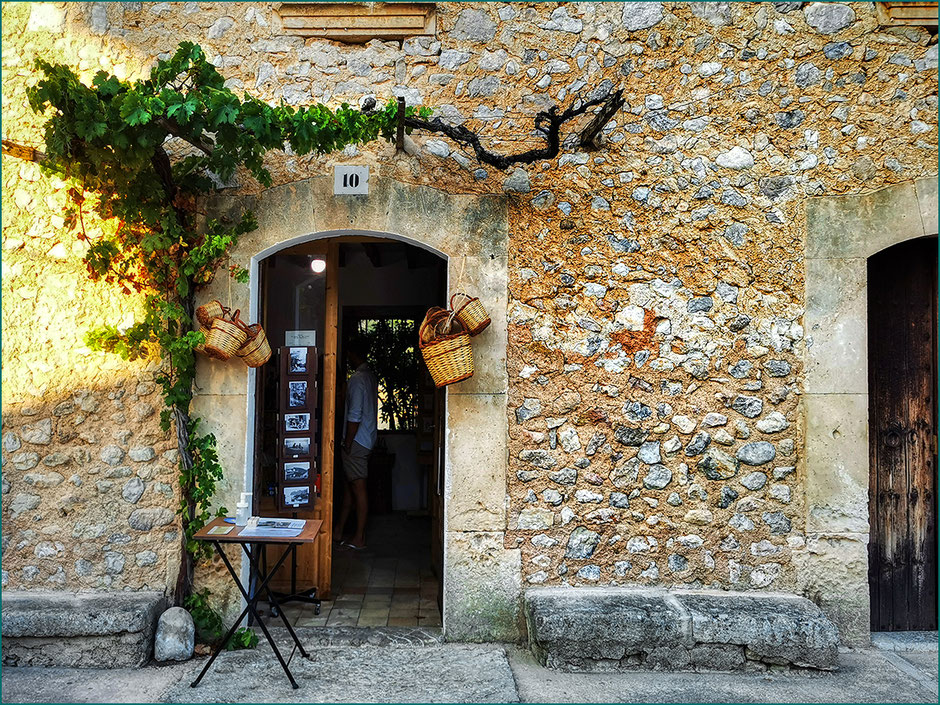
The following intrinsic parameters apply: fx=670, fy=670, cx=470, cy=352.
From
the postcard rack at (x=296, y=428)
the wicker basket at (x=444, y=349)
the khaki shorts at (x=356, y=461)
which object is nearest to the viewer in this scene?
the wicker basket at (x=444, y=349)

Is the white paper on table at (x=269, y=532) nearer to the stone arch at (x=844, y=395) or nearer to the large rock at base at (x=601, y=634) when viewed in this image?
the large rock at base at (x=601, y=634)

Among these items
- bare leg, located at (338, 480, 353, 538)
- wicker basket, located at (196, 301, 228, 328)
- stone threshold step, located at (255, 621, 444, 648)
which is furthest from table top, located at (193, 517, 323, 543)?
bare leg, located at (338, 480, 353, 538)

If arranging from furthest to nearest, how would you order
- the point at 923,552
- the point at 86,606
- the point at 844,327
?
the point at 923,552 → the point at 844,327 → the point at 86,606

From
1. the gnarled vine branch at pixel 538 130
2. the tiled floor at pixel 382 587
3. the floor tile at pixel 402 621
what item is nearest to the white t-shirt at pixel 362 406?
the tiled floor at pixel 382 587

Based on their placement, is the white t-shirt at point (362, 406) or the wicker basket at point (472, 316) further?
the white t-shirt at point (362, 406)

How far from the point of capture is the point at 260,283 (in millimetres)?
3992

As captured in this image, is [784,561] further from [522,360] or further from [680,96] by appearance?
[680,96]

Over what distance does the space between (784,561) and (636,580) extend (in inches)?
32.7

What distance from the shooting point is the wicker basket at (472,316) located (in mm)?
3539

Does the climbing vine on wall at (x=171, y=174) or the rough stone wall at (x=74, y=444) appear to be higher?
the climbing vine on wall at (x=171, y=174)

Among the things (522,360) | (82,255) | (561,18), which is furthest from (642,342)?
(82,255)

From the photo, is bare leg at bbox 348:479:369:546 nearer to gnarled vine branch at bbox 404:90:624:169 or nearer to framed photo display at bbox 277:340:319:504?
framed photo display at bbox 277:340:319:504

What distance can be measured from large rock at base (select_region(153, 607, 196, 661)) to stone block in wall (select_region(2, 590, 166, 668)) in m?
0.06

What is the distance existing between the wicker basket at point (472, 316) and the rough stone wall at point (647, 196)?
242mm
